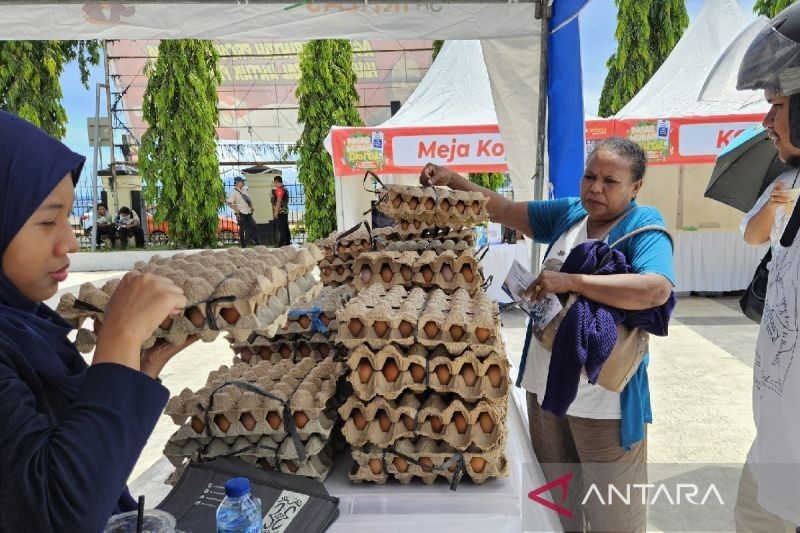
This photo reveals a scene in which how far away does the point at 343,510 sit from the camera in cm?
174

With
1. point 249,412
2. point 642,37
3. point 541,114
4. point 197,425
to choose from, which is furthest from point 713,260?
point 642,37

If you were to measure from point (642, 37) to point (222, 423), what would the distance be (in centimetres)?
2201

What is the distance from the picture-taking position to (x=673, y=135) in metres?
8.65

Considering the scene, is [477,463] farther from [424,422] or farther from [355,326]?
[355,326]

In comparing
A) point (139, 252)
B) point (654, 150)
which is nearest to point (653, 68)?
point (654, 150)

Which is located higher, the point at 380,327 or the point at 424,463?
the point at 380,327

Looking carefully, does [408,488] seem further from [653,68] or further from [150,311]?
[653,68]

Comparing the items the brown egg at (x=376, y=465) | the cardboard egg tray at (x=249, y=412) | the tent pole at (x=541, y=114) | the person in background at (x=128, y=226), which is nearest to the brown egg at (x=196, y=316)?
the cardboard egg tray at (x=249, y=412)

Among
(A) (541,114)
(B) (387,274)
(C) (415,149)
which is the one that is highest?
(C) (415,149)

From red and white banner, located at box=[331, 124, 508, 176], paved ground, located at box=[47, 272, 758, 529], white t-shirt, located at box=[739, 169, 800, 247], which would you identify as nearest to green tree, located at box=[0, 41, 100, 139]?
red and white banner, located at box=[331, 124, 508, 176]

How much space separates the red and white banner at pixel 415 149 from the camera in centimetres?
812

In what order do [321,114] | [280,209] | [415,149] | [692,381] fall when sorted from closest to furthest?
[692,381]
[415,149]
[280,209]
[321,114]

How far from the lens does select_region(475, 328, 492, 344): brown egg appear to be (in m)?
1.92

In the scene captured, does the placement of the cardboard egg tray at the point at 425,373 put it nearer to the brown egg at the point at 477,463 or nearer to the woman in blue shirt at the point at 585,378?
the brown egg at the point at 477,463
